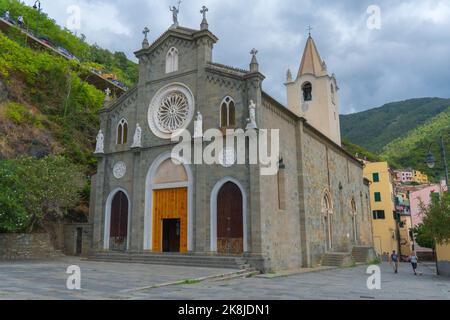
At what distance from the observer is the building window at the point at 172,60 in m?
25.9

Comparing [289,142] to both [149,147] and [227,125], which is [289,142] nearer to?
[227,125]

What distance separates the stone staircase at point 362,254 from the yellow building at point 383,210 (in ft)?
58.3

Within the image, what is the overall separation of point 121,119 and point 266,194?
12.3 m

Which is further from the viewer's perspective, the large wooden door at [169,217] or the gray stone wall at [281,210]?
the large wooden door at [169,217]

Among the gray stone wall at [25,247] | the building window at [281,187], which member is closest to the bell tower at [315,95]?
the building window at [281,187]

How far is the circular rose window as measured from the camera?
24562 millimetres

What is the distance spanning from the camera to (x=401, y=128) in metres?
120

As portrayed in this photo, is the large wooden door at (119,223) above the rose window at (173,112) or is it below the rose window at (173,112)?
below

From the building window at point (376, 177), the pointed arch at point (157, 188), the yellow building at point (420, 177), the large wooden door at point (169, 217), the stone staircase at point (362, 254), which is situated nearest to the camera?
the pointed arch at point (157, 188)

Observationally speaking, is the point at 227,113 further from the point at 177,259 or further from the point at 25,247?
the point at 25,247

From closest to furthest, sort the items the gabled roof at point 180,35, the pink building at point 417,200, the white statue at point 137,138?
the gabled roof at point 180,35 → the white statue at point 137,138 → the pink building at point 417,200

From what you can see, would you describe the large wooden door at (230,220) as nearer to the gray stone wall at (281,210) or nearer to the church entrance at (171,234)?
the gray stone wall at (281,210)

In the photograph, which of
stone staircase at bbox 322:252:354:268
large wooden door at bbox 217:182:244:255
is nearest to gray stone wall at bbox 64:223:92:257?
large wooden door at bbox 217:182:244:255

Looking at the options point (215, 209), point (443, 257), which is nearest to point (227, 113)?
point (215, 209)
